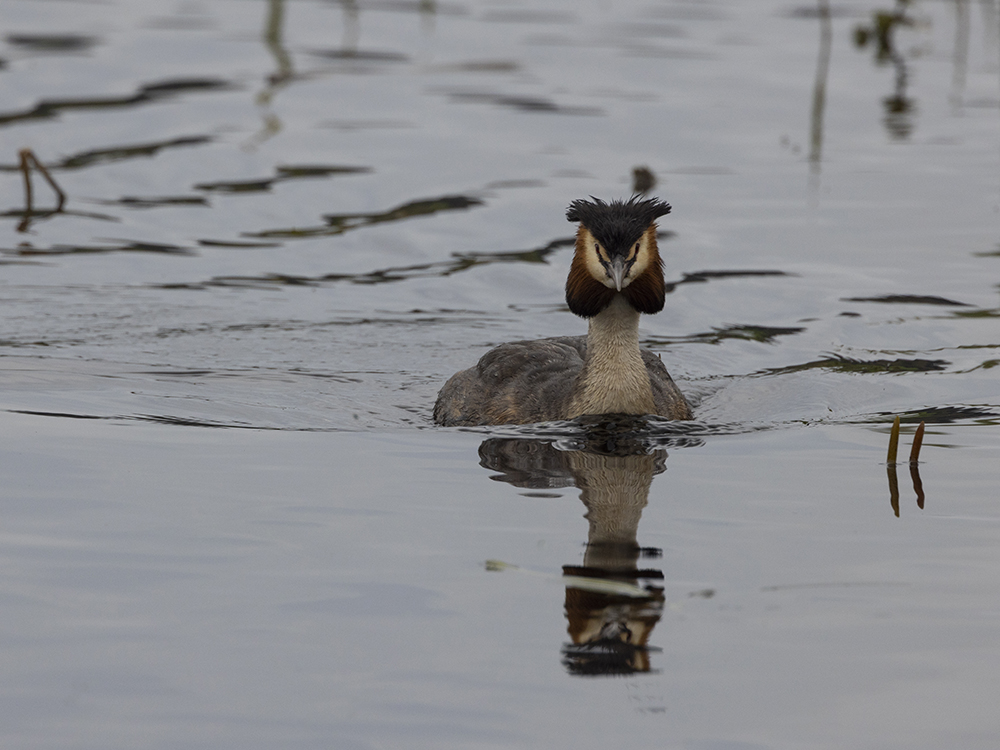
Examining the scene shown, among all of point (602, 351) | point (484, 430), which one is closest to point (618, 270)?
point (602, 351)

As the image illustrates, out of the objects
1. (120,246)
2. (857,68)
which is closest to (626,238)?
(120,246)

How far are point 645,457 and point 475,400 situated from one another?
1.78 m

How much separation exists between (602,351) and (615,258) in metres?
0.78

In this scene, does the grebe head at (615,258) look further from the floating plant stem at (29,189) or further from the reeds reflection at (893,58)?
the reeds reflection at (893,58)

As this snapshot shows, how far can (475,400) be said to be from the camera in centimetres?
1146

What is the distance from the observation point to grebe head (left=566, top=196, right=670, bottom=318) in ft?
34.7

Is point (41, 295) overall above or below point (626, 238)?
below

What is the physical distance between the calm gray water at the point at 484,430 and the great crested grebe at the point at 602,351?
29cm

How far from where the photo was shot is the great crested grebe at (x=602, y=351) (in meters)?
10.7

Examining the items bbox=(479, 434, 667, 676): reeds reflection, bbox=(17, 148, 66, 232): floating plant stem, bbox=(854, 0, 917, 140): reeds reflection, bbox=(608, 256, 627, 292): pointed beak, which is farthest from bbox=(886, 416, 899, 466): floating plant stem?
bbox=(854, 0, 917, 140): reeds reflection

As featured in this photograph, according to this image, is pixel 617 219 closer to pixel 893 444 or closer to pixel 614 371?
pixel 614 371

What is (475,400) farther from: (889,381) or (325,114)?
(325,114)

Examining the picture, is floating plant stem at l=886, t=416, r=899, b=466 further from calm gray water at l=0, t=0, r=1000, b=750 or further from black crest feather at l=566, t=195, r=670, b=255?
black crest feather at l=566, t=195, r=670, b=255

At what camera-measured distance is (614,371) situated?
11.0 meters
